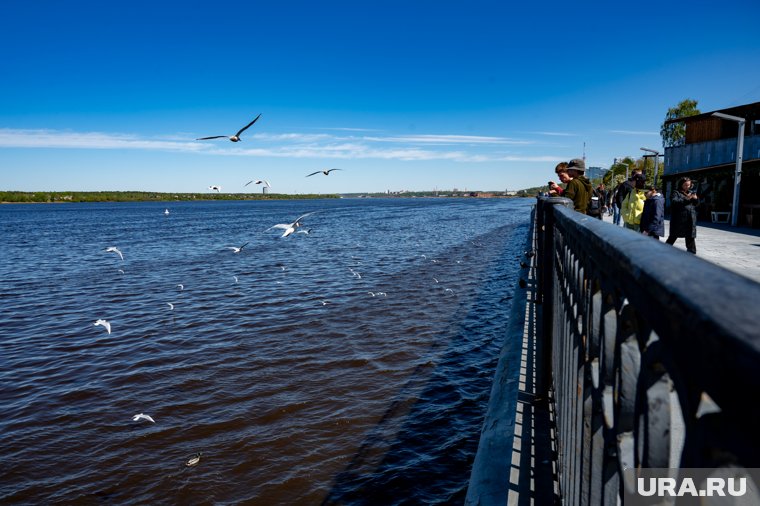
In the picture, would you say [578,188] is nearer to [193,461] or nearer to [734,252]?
[193,461]

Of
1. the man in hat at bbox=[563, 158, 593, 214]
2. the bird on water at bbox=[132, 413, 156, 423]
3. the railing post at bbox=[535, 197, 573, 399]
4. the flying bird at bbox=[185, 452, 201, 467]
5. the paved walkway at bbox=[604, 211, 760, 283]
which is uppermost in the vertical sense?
the man in hat at bbox=[563, 158, 593, 214]

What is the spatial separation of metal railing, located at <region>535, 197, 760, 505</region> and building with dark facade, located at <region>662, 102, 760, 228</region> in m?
28.8

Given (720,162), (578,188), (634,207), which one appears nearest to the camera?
(578,188)

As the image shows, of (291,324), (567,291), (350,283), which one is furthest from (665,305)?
(350,283)

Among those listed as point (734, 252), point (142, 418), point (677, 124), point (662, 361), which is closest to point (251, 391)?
point (142, 418)

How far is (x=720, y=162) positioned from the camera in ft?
110

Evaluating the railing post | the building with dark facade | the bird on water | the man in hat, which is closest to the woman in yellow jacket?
the man in hat

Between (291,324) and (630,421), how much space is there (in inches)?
523

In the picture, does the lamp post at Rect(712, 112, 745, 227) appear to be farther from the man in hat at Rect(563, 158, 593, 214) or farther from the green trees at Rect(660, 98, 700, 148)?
the green trees at Rect(660, 98, 700, 148)

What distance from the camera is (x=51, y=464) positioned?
7.46 metres

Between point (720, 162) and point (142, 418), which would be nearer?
point (142, 418)

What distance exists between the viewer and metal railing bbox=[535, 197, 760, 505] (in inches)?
21.3

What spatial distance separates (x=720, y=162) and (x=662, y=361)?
133ft

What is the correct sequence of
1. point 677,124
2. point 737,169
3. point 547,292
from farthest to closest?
1. point 677,124
2. point 737,169
3. point 547,292
